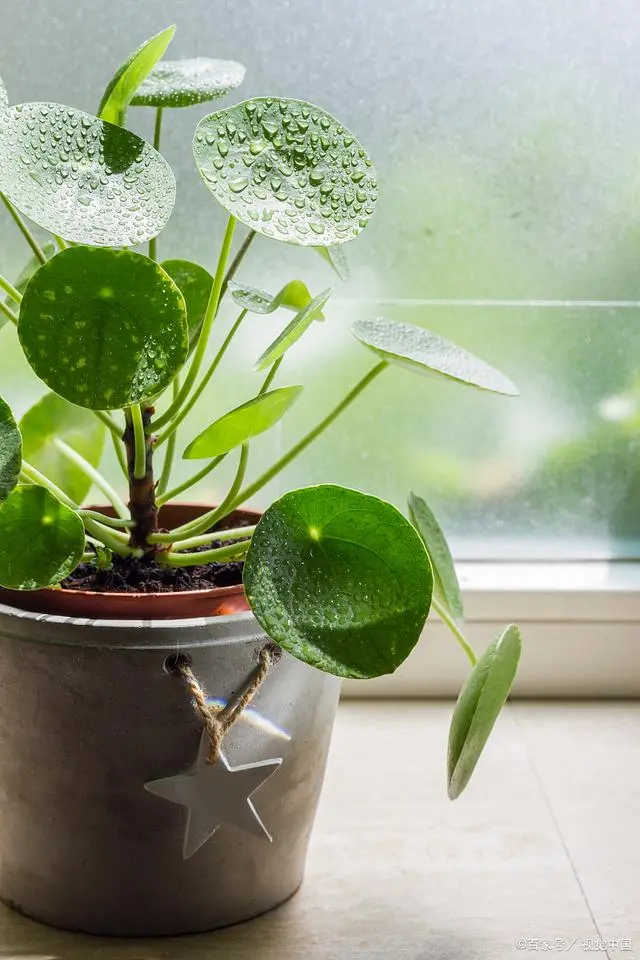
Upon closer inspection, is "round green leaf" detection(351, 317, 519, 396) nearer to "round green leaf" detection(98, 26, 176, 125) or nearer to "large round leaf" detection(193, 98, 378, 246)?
"large round leaf" detection(193, 98, 378, 246)

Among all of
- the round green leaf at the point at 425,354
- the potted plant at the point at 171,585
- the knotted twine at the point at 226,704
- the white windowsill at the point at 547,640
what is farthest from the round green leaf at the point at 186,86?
the white windowsill at the point at 547,640

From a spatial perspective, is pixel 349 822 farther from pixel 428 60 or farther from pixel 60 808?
pixel 428 60

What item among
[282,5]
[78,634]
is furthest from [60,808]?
[282,5]

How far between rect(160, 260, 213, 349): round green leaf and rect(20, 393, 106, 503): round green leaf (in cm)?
16

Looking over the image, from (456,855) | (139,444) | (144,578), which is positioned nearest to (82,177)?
(139,444)

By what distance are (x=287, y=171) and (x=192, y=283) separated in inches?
9.3

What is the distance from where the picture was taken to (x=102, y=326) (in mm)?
624

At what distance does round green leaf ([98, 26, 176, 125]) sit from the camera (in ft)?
2.35

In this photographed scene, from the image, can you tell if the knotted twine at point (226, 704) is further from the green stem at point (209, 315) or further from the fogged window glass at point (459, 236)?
the fogged window glass at point (459, 236)

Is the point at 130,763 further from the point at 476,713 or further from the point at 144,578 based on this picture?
the point at 476,713

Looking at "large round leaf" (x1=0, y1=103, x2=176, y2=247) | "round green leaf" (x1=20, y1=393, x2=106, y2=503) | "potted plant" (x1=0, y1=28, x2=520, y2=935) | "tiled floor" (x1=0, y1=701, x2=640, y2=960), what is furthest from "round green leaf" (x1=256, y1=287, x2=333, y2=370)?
"tiled floor" (x1=0, y1=701, x2=640, y2=960)

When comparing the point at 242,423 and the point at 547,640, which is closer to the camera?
the point at 242,423

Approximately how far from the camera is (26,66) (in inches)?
46.2

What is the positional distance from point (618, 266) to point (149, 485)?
0.72 m
